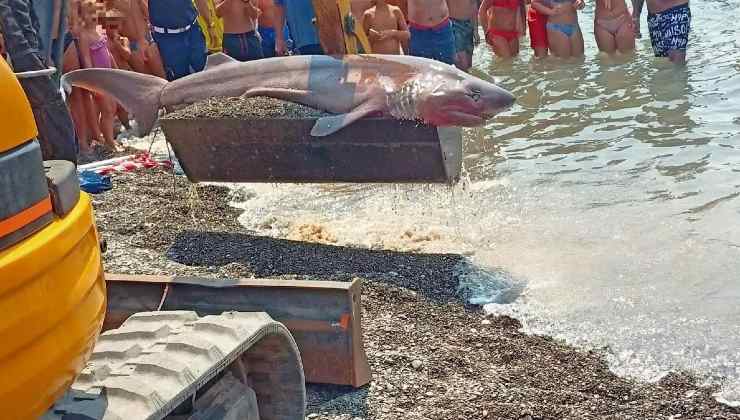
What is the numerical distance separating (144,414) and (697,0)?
17.1m

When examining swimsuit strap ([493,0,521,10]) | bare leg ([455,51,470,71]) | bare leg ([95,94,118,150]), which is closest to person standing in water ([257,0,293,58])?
bare leg ([455,51,470,71])

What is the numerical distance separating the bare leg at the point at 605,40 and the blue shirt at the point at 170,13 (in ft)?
19.7

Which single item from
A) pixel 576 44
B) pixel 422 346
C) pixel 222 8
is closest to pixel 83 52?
pixel 222 8

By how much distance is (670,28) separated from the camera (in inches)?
449

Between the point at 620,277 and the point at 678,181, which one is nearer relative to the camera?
the point at 620,277

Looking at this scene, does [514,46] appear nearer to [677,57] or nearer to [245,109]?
[677,57]

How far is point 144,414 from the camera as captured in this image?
228 centimetres

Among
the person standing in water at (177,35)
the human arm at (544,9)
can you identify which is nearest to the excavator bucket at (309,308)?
the person standing in water at (177,35)

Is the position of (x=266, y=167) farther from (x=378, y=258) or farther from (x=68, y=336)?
(x=68, y=336)

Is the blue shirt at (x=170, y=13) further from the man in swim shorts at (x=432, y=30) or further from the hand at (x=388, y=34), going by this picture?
the man in swim shorts at (x=432, y=30)

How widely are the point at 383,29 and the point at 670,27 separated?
3.97 meters

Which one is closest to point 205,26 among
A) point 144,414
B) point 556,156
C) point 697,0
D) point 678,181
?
point 556,156

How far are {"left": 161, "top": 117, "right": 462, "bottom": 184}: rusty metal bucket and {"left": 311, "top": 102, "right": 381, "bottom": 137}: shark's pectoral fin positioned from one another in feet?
0.22

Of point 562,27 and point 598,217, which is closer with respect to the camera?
point 598,217
